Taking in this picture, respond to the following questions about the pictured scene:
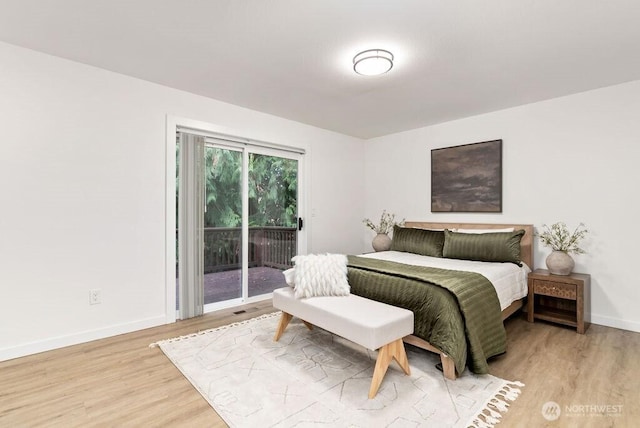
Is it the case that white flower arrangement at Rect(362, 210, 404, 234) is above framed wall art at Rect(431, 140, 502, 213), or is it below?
below

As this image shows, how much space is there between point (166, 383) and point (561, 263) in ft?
11.8

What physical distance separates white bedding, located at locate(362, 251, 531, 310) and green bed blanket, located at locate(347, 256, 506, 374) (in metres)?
0.25

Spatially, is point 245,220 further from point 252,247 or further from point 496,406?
point 496,406

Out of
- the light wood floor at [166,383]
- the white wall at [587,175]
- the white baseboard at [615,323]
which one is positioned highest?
the white wall at [587,175]

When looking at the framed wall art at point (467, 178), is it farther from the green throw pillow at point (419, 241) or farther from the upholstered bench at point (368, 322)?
the upholstered bench at point (368, 322)

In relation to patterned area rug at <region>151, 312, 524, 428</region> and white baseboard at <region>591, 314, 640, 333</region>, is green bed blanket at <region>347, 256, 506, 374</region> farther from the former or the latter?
white baseboard at <region>591, 314, 640, 333</region>

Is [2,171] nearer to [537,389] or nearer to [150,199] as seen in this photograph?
[150,199]

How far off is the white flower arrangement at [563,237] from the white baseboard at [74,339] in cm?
413

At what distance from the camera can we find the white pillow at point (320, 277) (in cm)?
249

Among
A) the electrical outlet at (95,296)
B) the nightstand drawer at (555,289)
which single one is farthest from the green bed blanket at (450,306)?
the electrical outlet at (95,296)

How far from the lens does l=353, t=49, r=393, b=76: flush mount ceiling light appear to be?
7.85 feet

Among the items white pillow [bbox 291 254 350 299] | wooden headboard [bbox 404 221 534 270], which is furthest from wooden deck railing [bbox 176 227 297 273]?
wooden headboard [bbox 404 221 534 270]

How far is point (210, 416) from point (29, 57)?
2.97 metres

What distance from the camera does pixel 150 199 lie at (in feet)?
9.92
